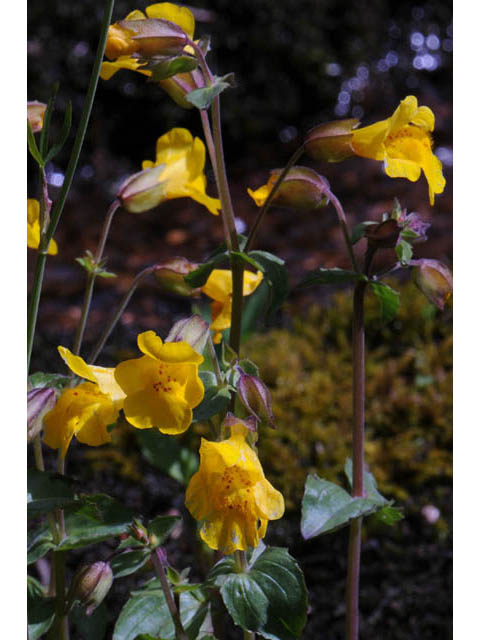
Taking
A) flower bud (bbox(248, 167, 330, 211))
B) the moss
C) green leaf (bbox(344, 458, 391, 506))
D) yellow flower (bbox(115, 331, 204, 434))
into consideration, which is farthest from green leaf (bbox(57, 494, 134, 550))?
the moss

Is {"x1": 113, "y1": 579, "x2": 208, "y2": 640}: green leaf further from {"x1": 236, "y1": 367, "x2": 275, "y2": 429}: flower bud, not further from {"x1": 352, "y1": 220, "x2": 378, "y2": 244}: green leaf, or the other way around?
{"x1": 352, "y1": 220, "x2": 378, "y2": 244}: green leaf

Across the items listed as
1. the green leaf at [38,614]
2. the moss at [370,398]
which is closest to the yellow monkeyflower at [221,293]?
the green leaf at [38,614]

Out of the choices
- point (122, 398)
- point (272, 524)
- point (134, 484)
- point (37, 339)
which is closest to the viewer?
point (122, 398)

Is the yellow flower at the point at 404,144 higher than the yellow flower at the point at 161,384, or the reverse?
the yellow flower at the point at 404,144

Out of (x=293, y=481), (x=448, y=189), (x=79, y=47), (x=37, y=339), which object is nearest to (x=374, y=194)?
(x=448, y=189)

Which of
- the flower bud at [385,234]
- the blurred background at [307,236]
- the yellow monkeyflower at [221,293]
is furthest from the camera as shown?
the blurred background at [307,236]

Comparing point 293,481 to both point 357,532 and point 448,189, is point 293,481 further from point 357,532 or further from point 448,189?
point 448,189

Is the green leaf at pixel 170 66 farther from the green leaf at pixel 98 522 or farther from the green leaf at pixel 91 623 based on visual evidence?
the green leaf at pixel 91 623
